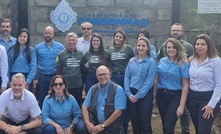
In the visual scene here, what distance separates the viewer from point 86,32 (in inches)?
267

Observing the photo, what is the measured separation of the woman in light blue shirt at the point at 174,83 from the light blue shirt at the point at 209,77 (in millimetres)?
231

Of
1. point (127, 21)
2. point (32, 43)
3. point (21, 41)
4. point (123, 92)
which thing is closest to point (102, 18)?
point (127, 21)

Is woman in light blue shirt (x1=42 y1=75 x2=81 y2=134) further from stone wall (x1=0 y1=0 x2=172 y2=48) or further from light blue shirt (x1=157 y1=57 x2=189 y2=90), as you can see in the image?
stone wall (x1=0 y1=0 x2=172 y2=48)

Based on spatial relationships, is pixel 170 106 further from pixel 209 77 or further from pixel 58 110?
pixel 58 110

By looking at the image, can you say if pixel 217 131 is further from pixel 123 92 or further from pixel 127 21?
pixel 127 21

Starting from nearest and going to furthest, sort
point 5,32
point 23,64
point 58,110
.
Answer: point 58,110, point 23,64, point 5,32

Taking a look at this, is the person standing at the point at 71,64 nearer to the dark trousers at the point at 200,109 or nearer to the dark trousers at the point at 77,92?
the dark trousers at the point at 77,92

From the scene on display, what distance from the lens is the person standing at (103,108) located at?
5477mm

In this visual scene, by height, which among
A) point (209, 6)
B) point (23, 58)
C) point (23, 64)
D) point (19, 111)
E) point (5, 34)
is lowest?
point (19, 111)

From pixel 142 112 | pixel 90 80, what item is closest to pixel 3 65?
pixel 90 80

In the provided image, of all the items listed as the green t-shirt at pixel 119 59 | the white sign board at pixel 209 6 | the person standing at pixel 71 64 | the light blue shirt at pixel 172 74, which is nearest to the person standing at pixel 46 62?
the person standing at pixel 71 64

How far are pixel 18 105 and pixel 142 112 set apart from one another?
75.9 inches

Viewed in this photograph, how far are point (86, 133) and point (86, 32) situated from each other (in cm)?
208

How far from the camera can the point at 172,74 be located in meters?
5.27
